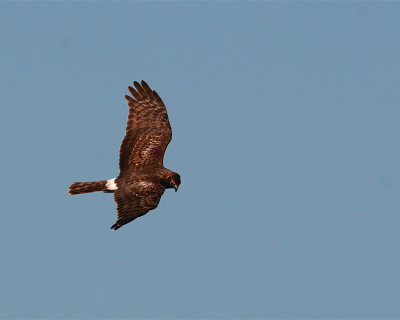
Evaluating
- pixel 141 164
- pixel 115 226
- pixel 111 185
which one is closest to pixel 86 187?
pixel 111 185

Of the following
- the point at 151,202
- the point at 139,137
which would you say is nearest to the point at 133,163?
the point at 139,137

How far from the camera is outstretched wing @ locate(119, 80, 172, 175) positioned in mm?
24672

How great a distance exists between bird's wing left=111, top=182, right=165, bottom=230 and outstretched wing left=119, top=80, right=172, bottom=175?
4.82 feet

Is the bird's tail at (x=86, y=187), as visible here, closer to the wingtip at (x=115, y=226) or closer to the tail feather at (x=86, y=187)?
the tail feather at (x=86, y=187)

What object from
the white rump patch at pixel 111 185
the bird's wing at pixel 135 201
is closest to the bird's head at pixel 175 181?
the bird's wing at pixel 135 201

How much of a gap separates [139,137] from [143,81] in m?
1.89

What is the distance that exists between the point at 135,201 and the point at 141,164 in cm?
224

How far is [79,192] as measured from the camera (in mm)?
24344

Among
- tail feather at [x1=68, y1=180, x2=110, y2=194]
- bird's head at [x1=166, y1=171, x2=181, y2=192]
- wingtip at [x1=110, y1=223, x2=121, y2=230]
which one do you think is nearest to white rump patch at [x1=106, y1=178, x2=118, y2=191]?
tail feather at [x1=68, y1=180, x2=110, y2=194]

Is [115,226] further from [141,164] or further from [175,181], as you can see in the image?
[141,164]

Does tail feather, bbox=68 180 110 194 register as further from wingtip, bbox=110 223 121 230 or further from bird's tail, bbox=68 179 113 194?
wingtip, bbox=110 223 121 230

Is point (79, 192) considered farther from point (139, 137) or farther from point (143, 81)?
point (143, 81)

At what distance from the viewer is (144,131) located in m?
25.2

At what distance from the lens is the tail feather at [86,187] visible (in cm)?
2422
